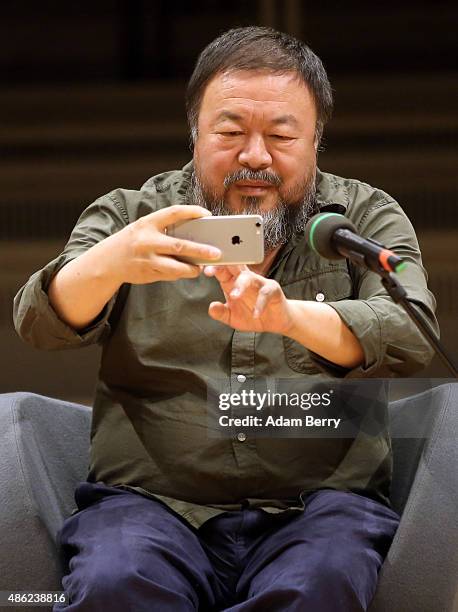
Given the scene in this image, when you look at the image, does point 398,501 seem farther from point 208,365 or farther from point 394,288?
point 394,288

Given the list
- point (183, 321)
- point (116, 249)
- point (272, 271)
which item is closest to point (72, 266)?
point (116, 249)

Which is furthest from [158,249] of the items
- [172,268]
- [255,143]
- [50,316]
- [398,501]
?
[398,501]

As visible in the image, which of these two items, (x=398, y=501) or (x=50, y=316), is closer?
(x=50, y=316)

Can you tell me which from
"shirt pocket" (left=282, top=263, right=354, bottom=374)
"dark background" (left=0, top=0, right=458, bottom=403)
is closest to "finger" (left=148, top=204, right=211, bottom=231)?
"shirt pocket" (left=282, top=263, right=354, bottom=374)

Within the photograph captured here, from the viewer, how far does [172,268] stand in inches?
51.7

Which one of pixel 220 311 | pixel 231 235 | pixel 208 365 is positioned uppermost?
pixel 231 235

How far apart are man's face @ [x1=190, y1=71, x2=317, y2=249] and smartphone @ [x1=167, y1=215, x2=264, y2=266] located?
27 cm

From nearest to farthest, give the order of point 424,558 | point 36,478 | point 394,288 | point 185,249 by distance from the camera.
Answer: point 394,288 < point 185,249 < point 424,558 < point 36,478

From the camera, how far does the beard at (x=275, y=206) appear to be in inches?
62.9

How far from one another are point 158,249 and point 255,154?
0.32 meters

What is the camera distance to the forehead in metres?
1.59

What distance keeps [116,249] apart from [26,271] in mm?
1410

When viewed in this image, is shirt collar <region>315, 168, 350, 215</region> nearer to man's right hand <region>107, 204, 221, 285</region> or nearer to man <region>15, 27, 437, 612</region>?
man <region>15, 27, 437, 612</region>

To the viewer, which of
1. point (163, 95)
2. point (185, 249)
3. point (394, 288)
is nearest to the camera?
point (394, 288)
